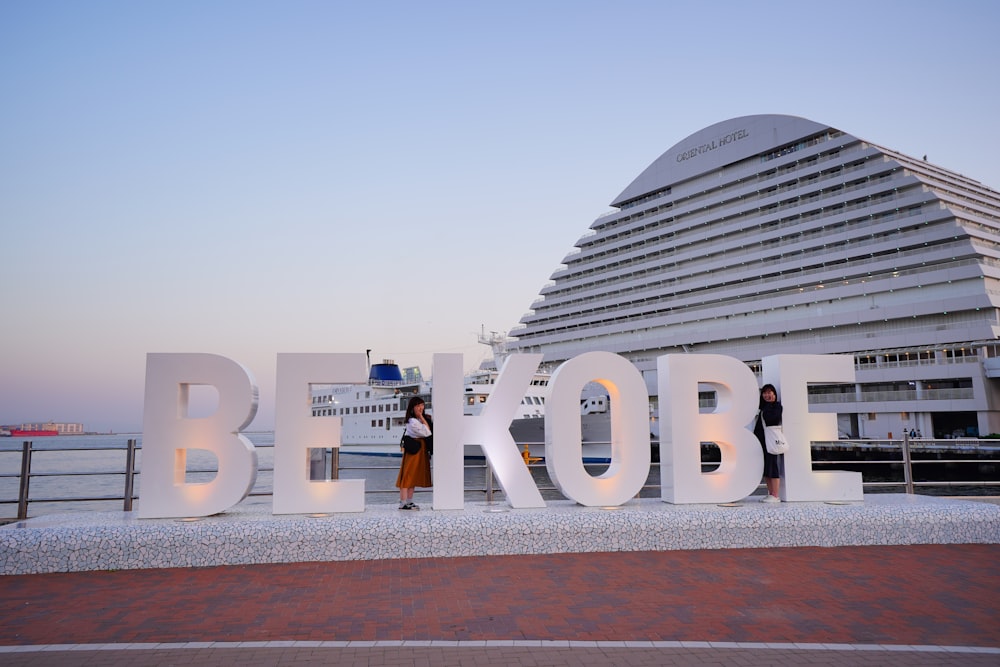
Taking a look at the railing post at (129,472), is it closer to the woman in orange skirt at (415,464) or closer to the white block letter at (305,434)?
the white block letter at (305,434)

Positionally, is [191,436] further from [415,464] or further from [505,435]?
[505,435]

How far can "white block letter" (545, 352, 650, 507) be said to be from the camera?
848 cm

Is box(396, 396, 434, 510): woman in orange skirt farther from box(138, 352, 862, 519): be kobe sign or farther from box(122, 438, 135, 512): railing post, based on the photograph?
box(122, 438, 135, 512): railing post

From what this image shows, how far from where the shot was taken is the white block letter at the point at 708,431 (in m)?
8.71

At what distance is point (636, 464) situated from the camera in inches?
336

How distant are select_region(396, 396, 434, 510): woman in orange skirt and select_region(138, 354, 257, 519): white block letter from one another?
1.81 meters

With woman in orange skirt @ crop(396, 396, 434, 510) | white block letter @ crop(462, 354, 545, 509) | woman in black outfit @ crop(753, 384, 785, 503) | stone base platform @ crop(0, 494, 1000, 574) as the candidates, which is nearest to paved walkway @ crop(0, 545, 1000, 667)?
stone base platform @ crop(0, 494, 1000, 574)

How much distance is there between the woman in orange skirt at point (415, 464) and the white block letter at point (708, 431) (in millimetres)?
3074

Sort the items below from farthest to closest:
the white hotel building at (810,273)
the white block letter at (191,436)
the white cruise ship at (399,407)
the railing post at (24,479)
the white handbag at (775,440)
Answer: the white hotel building at (810,273)
the white cruise ship at (399,407)
the white handbag at (775,440)
the railing post at (24,479)
the white block letter at (191,436)

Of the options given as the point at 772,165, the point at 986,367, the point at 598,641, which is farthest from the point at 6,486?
the point at 772,165

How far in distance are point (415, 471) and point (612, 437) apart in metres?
2.58

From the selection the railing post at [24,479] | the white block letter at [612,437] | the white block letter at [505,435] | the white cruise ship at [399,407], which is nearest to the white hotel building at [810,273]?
the white cruise ship at [399,407]

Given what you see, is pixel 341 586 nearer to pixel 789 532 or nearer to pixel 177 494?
pixel 177 494

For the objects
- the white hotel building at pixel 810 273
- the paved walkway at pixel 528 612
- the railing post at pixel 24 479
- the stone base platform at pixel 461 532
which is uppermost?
the white hotel building at pixel 810 273
